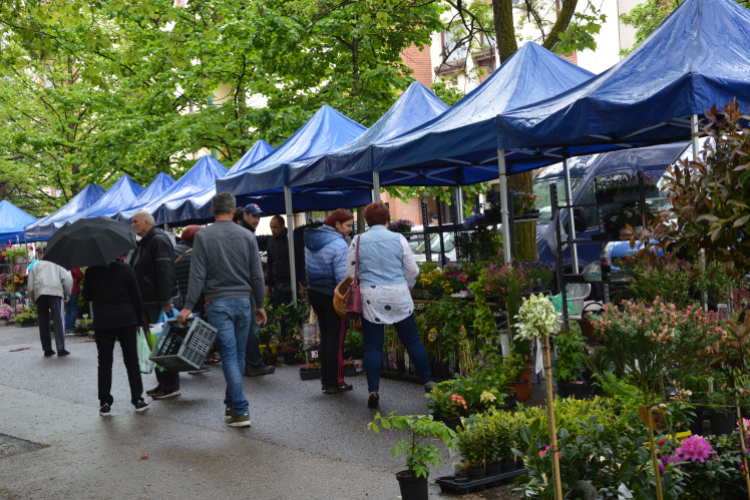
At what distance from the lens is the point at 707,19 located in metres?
6.79

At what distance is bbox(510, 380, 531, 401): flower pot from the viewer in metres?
7.15

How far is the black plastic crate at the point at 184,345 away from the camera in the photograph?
7.23 m

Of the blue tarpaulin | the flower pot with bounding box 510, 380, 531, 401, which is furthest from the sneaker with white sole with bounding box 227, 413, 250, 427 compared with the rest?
the blue tarpaulin

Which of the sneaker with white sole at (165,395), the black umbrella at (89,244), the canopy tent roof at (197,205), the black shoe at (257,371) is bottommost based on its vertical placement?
the sneaker with white sole at (165,395)

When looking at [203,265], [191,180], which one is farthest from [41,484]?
[191,180]

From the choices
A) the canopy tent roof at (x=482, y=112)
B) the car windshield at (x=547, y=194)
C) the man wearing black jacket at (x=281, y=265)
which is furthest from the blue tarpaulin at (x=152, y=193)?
the canopy tent roof at (x=482, y=112)

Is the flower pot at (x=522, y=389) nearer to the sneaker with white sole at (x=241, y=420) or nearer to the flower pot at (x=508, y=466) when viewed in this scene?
the flower pot at (x=508, y=466)

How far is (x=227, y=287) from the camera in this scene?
22.7 feet

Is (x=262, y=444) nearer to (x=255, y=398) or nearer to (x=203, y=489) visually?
(x=203, y=489)

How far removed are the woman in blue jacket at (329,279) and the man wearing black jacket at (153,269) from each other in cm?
154

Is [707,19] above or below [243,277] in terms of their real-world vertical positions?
above

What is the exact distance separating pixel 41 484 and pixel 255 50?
14.7 meters

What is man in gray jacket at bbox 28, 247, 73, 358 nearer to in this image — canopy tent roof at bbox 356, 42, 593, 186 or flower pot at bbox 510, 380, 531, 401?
canopy tent roof at bbox 356, 42, 593, 186

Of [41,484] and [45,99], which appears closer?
[41,484]
